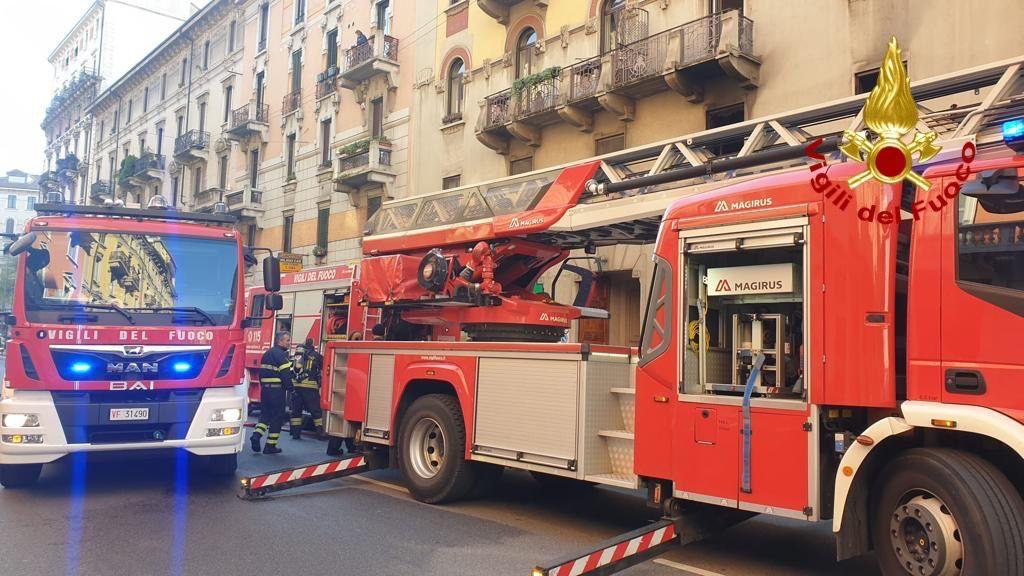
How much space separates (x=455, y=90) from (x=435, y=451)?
53.0 ft

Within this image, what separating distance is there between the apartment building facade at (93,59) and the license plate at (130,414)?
5422 centimetres

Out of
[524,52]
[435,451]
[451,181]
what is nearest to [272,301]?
[435,451]

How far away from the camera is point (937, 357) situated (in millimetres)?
4273

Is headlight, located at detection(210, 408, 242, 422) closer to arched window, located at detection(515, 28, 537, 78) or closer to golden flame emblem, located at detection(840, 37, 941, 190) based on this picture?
golden flame emblem, located at detection(840, 37, 941, 190)

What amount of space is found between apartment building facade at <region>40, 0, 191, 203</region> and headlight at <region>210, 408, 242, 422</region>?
2137 inches

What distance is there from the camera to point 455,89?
22.3 m

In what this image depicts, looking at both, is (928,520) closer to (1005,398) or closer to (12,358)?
(1005,398)

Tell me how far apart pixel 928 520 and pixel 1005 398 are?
761 mm

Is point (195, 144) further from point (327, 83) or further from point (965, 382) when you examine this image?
point (965, 382)

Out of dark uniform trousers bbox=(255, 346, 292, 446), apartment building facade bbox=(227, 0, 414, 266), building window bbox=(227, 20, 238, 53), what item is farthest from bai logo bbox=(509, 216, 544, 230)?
building window bbox=(227, 20, 238, 53)

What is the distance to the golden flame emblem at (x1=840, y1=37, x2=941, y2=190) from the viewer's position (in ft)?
11.7

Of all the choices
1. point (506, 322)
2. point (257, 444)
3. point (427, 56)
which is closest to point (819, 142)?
point (506, 322)

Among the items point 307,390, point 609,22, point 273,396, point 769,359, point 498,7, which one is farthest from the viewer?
point 498,7

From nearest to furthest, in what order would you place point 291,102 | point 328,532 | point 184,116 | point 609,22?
point 328,532 < point 609,22 < point 291,102 < point 184,116
